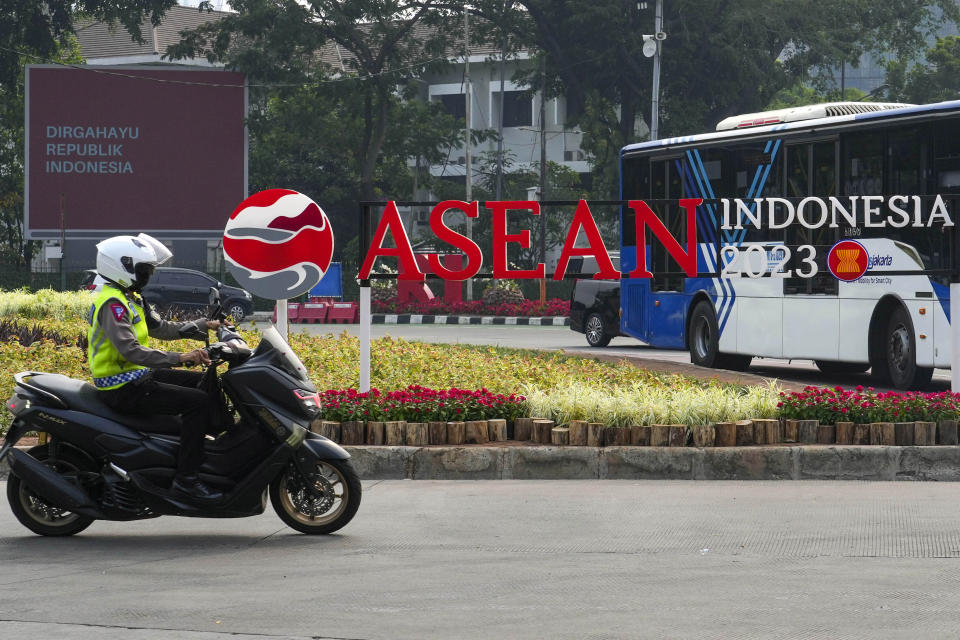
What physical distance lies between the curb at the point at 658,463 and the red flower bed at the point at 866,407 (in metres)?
0.48

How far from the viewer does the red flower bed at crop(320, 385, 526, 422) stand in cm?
1112

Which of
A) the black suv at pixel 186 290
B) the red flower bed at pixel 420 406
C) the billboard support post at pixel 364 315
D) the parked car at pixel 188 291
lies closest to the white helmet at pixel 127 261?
the red flower bed at pixel 420 406

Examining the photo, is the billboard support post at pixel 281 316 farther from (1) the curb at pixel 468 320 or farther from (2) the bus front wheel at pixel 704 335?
(1) the curb at pixel 468 320

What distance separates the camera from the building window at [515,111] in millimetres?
61000

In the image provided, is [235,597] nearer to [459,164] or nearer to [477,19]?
[477,19]

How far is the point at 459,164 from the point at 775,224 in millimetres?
46094

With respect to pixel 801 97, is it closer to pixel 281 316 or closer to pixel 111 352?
pixel 281 316

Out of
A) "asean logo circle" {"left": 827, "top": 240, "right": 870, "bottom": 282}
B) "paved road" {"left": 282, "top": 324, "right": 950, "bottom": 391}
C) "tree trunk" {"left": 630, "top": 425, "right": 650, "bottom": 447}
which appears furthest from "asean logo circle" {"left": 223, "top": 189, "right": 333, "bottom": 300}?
"paved road" {"left": 282, "top": 324, "right": 950, "bottom": 391}

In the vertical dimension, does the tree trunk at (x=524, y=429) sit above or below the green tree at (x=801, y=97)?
below

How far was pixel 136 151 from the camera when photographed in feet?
155

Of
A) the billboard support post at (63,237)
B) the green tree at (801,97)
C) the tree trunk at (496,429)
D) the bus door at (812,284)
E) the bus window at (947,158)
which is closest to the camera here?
the tree trunk at (496,429)

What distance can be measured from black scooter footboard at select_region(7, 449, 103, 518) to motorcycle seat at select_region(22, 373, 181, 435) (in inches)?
14.9

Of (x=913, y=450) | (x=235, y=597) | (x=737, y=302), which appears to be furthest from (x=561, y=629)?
(x=737, y=302)

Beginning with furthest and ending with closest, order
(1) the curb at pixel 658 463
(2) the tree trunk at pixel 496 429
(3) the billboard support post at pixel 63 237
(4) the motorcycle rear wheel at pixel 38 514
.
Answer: (3) the billboard support post at pixel 63 237 → (2) the tree trunk at pixel 496 429 → (1) the curb at pixel 658 463 → (4) the motorcycle rear wheel at pixel 38 514
